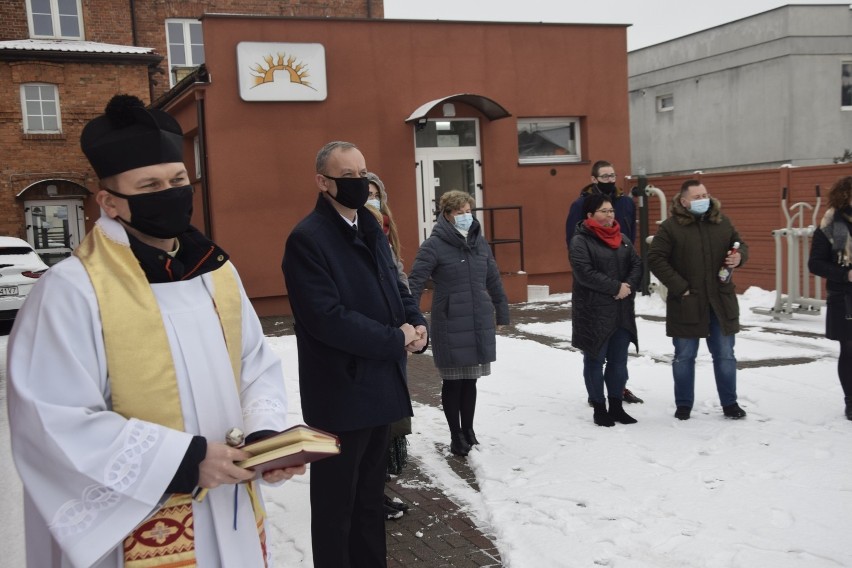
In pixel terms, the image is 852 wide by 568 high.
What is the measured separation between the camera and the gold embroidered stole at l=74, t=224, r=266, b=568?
7.02 ft

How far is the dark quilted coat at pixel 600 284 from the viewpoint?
21.1 feet

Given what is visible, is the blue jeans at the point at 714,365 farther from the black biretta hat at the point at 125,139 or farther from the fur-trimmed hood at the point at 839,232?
the black biretta hat at the point at 125,139

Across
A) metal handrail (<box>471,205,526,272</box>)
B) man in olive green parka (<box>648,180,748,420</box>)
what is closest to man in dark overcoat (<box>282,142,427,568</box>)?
man in olive green parka (<box>648,180,748,420</box>)

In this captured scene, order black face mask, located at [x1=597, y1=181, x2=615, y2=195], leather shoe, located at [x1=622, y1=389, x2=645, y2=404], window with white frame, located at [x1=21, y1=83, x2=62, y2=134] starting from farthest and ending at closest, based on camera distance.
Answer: window with white frame, located at [x1=21, y1=83, x2=62, y2=134]
black face mask, located at [x1=597, y1=181, x2=615, y2=195]
leather shoe, located at [x1=622, y1=389, x2=645, y2=404]

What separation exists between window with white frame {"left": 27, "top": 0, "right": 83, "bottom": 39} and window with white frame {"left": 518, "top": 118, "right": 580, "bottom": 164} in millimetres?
15413

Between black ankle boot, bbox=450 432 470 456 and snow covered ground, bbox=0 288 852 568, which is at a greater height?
black ankle boot, bbox=450 432 470 456

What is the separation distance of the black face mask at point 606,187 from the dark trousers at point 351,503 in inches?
185

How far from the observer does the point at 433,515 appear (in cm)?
478

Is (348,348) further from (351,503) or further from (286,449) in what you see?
(286,449)

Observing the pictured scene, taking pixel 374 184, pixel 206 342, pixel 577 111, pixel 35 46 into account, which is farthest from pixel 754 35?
pixel 206 342

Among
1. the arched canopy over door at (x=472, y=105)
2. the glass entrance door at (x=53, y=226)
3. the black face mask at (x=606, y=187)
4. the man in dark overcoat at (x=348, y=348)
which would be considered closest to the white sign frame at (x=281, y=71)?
the arched canopy over door at (x=472, y=105)

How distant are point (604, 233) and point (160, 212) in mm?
4786

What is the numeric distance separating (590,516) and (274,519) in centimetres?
180

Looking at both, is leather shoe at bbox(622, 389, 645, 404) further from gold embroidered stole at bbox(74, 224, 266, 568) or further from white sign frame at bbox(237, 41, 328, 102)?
white sign frame at bbox(237, 41, 328, 102)
